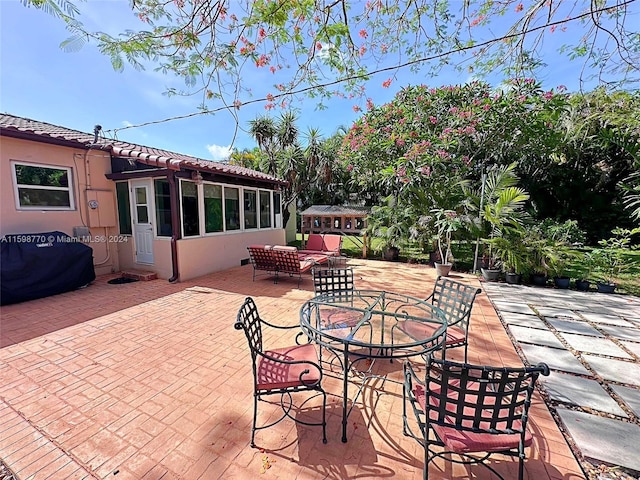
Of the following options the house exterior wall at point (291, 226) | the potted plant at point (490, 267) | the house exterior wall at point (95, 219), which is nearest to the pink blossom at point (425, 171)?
the potted plant at point (490, 267)

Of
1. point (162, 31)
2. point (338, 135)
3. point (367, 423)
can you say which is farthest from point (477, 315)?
point (338, 135)

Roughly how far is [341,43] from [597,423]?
5.01 m

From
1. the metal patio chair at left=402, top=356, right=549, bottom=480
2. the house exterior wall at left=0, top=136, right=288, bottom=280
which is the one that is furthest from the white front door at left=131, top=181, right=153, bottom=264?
the metal patio chair at left=402, top=356, right=549, bottom=480

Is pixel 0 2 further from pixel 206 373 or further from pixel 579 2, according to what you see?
pixel 579 2

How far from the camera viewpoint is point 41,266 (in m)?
5.77

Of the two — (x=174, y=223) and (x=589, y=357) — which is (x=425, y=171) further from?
(x=174, y=223)

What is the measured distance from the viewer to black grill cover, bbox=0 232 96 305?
5.37 meters

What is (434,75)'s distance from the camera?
4820mm

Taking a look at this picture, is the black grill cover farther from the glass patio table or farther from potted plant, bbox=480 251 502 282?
potted plant, bbox=480 251 502 282

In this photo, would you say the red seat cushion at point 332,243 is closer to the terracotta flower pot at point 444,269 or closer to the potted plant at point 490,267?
the terracotta flower pot at point 444,269

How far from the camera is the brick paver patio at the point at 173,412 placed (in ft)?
6.56

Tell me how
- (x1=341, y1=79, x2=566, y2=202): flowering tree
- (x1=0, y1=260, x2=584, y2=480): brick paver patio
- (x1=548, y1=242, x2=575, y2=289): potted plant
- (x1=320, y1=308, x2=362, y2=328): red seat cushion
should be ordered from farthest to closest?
(x1=341, y1=79, x2=566, y2=202): flowering tree → (x1=548, y1=242, x2=575, y2=289): potted plant → (x1=320, y1=308, x2=362, y2=328): red seat cushion → (x1=0, y1=260, x2=584, y2=480): brick paver patio

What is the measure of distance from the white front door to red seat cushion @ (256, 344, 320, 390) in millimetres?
6709

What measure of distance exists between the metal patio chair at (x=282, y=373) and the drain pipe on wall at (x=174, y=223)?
5.38 m
